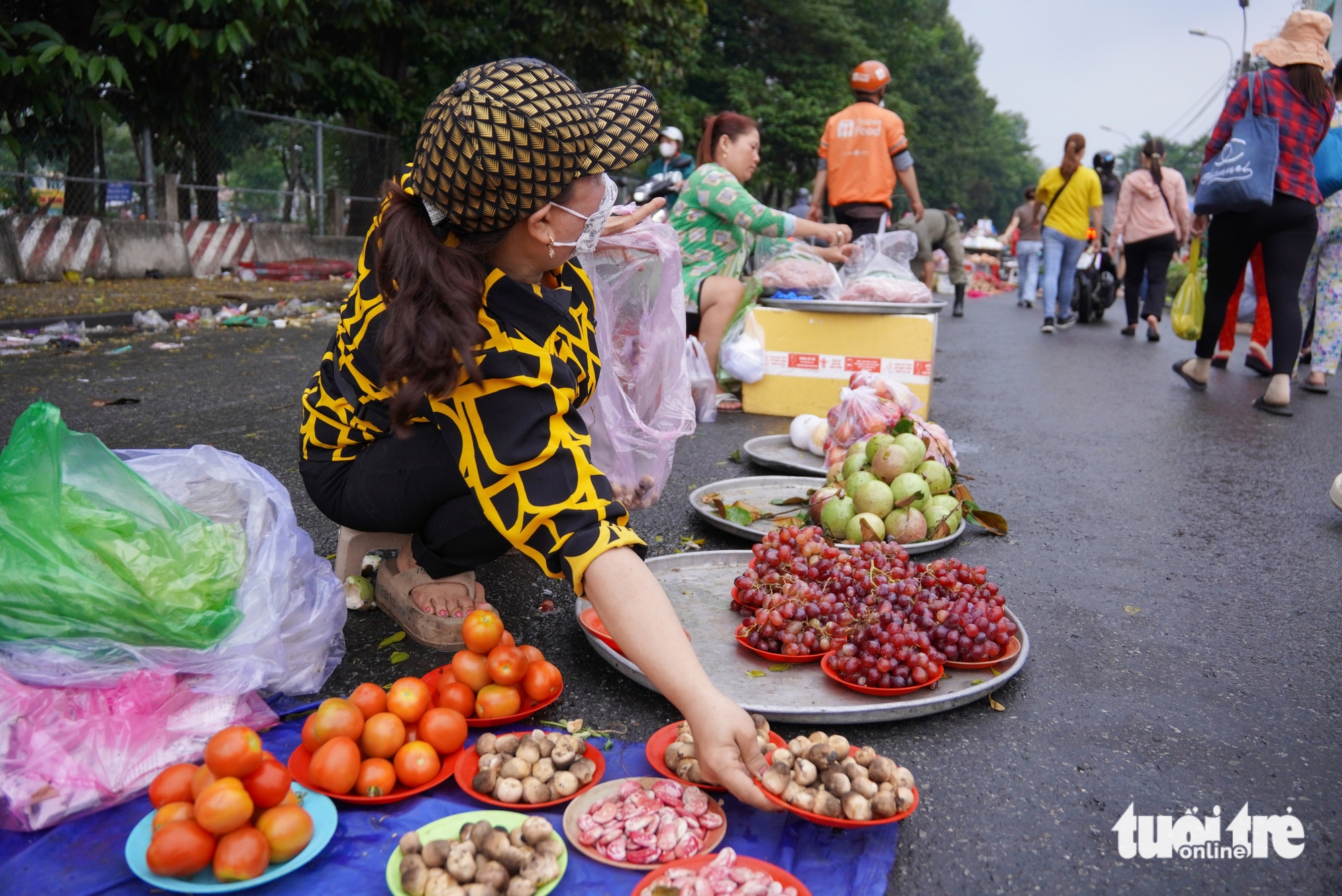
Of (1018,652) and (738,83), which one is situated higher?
(738,83)

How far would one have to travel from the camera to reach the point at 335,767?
1703 millimetres

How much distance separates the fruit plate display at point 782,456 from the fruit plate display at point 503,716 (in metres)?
2.26

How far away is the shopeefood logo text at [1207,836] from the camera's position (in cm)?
169

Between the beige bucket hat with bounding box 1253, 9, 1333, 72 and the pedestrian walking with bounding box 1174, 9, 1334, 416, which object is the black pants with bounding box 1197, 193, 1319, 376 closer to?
the pedestrian walking with bounding box 1174, 9, 1334, 416

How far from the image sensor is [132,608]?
1836mm

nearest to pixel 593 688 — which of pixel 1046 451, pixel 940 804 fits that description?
pixel 940 804

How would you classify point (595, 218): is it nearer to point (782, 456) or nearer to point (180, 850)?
point (180, 850)

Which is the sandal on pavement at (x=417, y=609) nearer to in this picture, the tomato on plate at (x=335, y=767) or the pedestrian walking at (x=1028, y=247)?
the tomato on plate at (x=335, y=767)

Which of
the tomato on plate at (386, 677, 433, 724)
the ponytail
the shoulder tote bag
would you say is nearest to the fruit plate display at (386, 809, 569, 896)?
the tomato on plate at (386, 677, 433, 724)

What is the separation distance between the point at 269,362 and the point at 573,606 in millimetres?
5121

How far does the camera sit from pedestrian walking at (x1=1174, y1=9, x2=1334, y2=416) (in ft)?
17.9

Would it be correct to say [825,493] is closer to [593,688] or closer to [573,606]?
[573,606]

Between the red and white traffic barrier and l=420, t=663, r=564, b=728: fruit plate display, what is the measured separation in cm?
1196

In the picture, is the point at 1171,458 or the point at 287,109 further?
the point at 287,109
